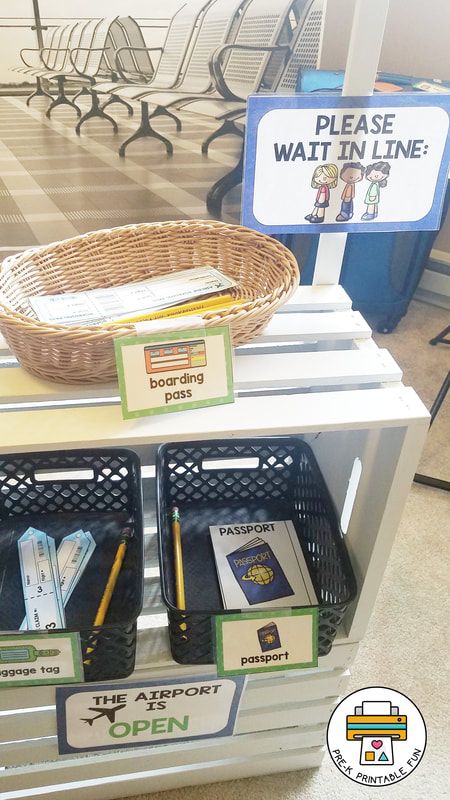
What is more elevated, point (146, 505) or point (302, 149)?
point (302, 149)

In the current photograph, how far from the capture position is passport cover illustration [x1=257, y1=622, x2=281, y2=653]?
77 cm

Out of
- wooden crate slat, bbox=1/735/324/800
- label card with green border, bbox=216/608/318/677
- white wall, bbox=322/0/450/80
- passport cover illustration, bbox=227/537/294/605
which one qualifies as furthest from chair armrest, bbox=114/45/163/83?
wooden crate slat, bbox=1/735/324/800

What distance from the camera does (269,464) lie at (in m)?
1.01

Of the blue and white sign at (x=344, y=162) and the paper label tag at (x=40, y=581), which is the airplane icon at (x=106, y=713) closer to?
the paper label tag at (x=40, y=581)

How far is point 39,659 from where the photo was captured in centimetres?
74

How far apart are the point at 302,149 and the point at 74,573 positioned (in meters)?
0.64

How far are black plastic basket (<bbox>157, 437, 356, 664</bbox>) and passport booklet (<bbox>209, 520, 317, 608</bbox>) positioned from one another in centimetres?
2

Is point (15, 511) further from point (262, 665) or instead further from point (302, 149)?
point (302, 149)

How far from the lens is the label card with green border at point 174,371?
61 centimetres

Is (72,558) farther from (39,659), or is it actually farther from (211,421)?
(211,421)

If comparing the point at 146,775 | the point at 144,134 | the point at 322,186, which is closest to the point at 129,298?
the point at 322,186

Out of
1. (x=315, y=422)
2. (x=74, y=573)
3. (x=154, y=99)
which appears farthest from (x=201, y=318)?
(x=154, y=99)

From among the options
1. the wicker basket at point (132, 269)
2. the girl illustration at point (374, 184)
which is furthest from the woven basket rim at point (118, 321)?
the girl illustration at point (374, 184)

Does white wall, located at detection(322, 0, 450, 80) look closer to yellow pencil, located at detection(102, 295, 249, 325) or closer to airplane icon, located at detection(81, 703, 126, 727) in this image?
yellow pencil, located at detection(102, 295, 249, 325)
